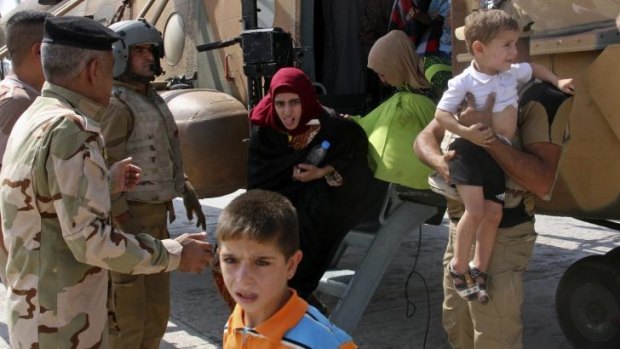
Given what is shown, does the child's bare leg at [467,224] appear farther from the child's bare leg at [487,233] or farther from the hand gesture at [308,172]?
the hand gesture at [308,172]

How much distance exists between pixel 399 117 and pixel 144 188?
128 cm

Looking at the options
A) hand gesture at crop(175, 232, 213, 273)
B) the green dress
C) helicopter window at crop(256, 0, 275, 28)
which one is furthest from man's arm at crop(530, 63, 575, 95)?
helicopter window at crop(256, 0, 275, 28)

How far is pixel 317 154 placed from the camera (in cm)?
381

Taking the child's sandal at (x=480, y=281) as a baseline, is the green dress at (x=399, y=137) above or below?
above

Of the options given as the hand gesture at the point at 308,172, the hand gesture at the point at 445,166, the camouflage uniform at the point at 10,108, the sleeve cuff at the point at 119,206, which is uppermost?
the camouflage uniform at the point at 10,108

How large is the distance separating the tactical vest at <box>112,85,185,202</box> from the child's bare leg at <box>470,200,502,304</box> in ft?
5.22

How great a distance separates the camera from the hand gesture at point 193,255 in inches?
101

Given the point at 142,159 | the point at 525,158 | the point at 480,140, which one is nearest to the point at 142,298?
the point at 142,159

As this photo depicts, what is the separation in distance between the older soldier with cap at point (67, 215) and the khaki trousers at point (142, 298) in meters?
1.04

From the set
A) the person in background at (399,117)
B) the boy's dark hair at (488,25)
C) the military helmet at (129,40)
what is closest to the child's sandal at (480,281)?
the person in background at (399,117)

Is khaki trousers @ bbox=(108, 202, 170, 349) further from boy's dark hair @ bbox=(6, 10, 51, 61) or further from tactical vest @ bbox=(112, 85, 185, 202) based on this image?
boy's dark hair @ bbox=(6, 10, 51, 61)

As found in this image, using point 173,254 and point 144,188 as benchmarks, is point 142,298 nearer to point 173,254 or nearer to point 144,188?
point 144,188

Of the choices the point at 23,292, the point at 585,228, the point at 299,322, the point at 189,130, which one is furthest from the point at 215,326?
the point at 585,228

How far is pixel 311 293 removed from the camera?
12.7 ft
